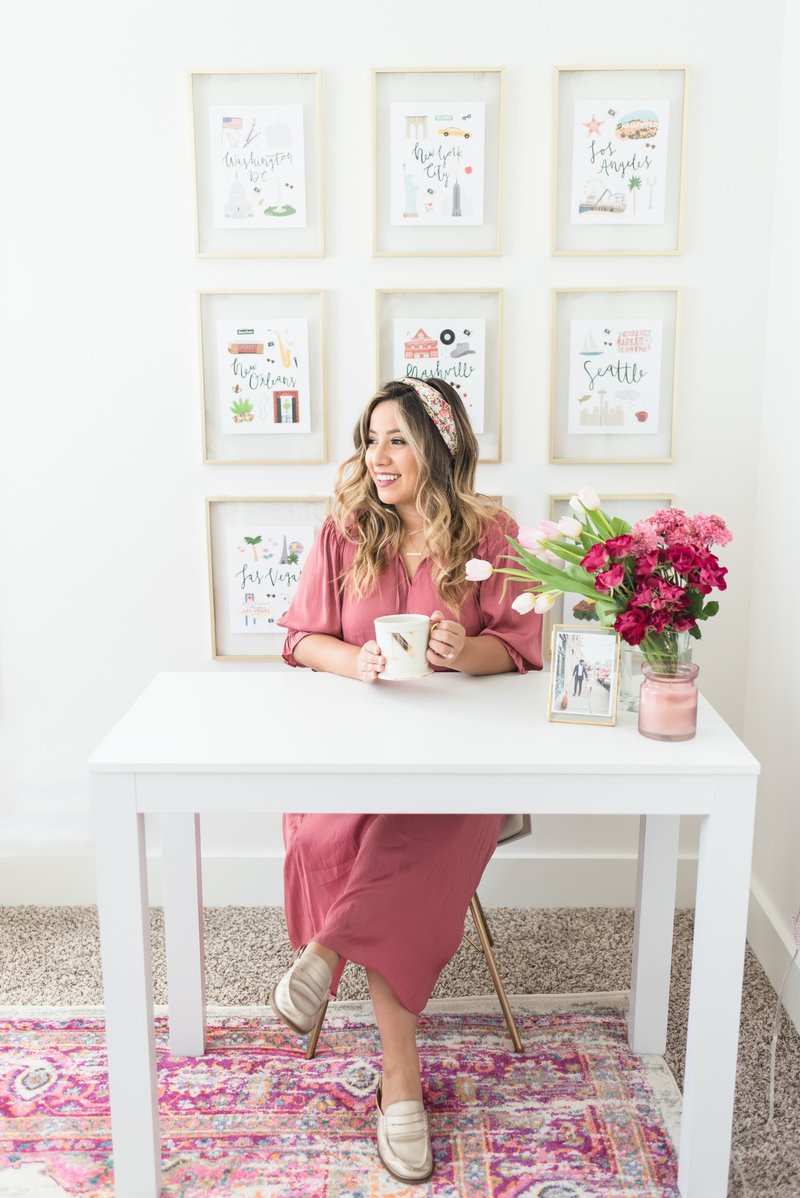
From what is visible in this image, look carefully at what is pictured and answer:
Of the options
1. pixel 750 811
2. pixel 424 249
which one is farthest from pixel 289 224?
pixel 750 811

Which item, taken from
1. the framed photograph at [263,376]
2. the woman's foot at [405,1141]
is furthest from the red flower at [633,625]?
the framed photograph at [263,376]

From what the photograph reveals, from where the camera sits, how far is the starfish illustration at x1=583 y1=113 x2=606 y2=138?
2.38m

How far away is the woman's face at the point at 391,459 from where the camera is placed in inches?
83.5

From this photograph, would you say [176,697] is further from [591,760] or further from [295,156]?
[295,156]

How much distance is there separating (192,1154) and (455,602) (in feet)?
3.78

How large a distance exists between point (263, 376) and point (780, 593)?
136cm

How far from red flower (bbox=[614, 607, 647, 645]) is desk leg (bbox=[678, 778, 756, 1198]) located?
25cm

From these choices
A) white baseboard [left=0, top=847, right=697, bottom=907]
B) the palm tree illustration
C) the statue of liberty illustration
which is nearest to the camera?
the palm tree illustration

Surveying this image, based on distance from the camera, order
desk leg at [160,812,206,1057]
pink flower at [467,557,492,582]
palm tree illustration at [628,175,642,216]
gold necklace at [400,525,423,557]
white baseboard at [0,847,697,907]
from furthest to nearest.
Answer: white baseboard at [0,847,697,907] → palm tree illustration at [628,175,642,216] → gold necklace at [400,525,423,557] → desk leg at [160,812,206,1057] → pink flower at [467,557,492,582]

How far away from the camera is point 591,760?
1.58m

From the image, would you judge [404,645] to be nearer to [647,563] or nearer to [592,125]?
[647,563]

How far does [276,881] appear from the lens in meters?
2.78

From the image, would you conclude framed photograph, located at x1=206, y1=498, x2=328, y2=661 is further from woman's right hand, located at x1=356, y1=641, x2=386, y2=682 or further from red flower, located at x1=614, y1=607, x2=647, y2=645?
red flower, located at x1=614, y1=607, x2=647, y2=645

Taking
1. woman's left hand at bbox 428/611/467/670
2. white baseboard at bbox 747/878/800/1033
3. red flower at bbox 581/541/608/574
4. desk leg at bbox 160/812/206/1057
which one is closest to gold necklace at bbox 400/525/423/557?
woman's left hand at bbox 428/611/467/670
